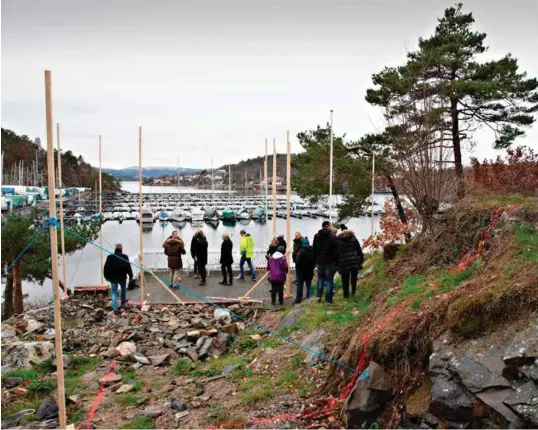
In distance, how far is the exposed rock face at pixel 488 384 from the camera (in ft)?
14.1

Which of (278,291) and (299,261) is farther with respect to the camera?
(278,291)

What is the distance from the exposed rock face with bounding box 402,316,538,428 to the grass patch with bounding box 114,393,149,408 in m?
4.20

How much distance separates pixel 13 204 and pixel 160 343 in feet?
232

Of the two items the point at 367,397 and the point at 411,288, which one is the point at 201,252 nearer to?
the point at 411,288

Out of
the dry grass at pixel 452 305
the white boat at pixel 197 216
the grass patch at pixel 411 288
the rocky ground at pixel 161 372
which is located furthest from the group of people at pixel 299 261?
the white boat at pixel 197 216

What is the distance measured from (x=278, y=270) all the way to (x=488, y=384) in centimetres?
738

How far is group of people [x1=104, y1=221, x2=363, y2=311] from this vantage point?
33.8 feet

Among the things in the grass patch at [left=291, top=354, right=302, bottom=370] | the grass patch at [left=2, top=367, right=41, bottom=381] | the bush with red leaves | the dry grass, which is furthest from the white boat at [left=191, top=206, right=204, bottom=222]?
the grass patch at [left=291, top=354, right=302, bottom=370]

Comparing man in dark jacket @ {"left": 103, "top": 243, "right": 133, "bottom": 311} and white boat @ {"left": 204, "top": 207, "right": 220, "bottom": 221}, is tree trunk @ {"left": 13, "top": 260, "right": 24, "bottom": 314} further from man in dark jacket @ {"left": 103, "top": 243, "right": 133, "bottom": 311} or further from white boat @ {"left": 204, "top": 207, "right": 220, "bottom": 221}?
white boat @ {"left": 204, "top": 207, "right": 220, "bottom": 221}

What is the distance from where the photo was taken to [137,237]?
5788cm

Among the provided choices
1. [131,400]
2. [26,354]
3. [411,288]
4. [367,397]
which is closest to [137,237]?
[26,354]

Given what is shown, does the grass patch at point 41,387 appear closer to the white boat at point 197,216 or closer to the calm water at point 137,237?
the calm water at point 137,237

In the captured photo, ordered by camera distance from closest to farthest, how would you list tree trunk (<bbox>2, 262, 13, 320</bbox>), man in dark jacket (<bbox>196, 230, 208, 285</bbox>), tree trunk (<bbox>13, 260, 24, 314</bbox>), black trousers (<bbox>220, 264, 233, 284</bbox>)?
man in dark jacket (<bbox>196, 230, 208, 285</bbox>) → black trousers (<bbox>220, 264, 233, 284</bbox>) → tree trunk (<bbox>13, 260, 24, 314</bbox>) → tree trunk (<bbox>2, 262, 13, 320</bbox>)

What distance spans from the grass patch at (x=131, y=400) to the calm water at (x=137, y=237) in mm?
19607
